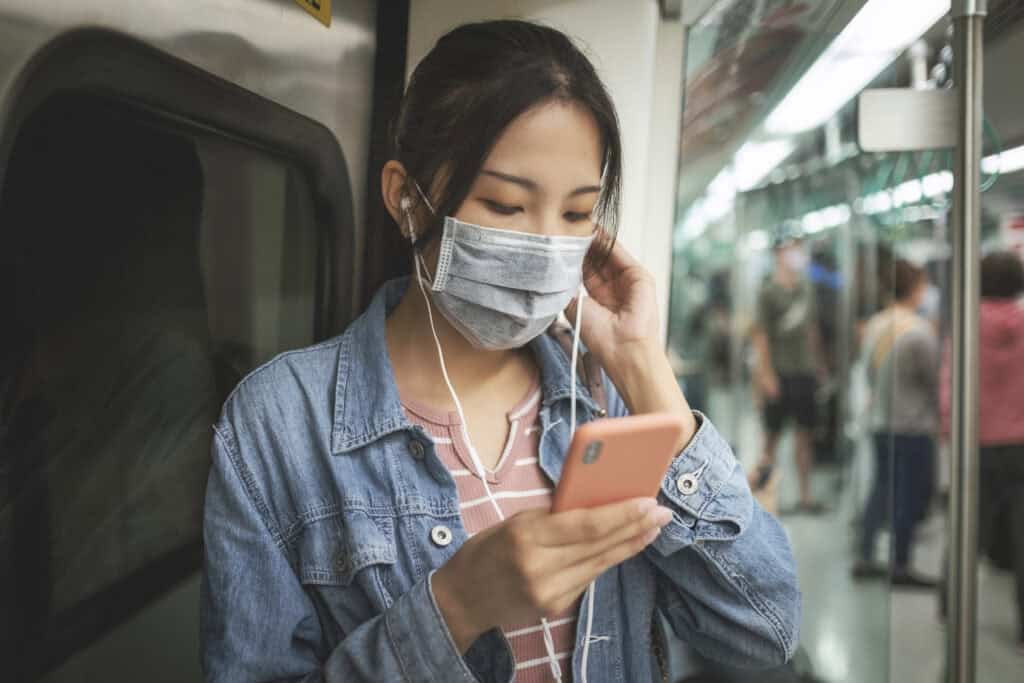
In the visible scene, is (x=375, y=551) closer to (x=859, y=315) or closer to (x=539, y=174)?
(x=539, y=174)

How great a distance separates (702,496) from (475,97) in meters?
0.59

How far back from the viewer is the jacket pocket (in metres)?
1.02

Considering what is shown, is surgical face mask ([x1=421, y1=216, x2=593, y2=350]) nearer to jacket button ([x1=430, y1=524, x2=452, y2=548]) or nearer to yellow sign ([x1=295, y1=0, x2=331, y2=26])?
jacket button ([x1=430, y1=524, x2=452, y2=548])

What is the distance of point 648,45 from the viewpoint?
5.31 ft

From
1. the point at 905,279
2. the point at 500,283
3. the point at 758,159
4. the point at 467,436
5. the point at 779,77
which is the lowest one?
the point at 467,436

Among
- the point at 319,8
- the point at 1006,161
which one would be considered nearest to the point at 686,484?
the point at 319,8

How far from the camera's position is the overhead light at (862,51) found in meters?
1.60

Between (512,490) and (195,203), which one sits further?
(195,203)

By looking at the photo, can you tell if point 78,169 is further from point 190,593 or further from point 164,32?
point 190,593

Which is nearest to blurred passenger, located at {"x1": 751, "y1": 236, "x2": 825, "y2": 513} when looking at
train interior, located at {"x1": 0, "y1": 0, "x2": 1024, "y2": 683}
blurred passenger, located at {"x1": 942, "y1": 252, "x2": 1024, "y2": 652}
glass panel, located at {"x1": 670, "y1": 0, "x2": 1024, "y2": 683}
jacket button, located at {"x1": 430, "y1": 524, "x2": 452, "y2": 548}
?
glass panel, located at {"x1": 670, "y1": 0, "x2": 1024, "y2": 683}

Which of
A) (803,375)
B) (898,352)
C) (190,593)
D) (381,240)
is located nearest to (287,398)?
(190,593)

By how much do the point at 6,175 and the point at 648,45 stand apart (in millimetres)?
1164

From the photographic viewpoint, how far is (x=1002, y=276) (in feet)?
13.0

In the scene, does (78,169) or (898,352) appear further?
(898,352)
